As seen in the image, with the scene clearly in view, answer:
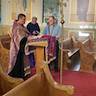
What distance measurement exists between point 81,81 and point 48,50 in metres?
1.09

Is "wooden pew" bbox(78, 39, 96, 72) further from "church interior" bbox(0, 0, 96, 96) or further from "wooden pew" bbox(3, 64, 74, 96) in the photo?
"wooden pew" bbox(3, 64, 74, 96)

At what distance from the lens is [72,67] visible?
21.6 ft

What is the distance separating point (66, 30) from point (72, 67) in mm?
2647

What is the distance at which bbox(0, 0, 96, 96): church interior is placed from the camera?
105 inches

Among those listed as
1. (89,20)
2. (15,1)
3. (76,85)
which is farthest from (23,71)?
(15,1)

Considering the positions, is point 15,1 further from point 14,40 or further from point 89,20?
point 14,40

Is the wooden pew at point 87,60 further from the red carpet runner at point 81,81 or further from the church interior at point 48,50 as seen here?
the red carpet runner at point 81,81

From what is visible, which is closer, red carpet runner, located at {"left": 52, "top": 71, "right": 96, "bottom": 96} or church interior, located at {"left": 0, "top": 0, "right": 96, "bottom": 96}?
church interior, located at {"left": 0, "top": 0, "right": 96, "bottom": 96}

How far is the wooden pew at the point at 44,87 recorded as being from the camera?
235cm

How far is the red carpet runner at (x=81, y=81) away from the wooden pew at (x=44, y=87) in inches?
74.6

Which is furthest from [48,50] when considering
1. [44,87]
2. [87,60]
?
[44,87]

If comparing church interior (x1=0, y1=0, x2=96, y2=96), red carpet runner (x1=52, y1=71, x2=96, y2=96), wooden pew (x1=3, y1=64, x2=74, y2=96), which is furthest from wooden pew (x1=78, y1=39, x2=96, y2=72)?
wooden pew (x1=3, y1=64, x2=74, y2=96)

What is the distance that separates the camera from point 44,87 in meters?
2.65

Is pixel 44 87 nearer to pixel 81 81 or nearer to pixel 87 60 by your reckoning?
pixel 81 81
